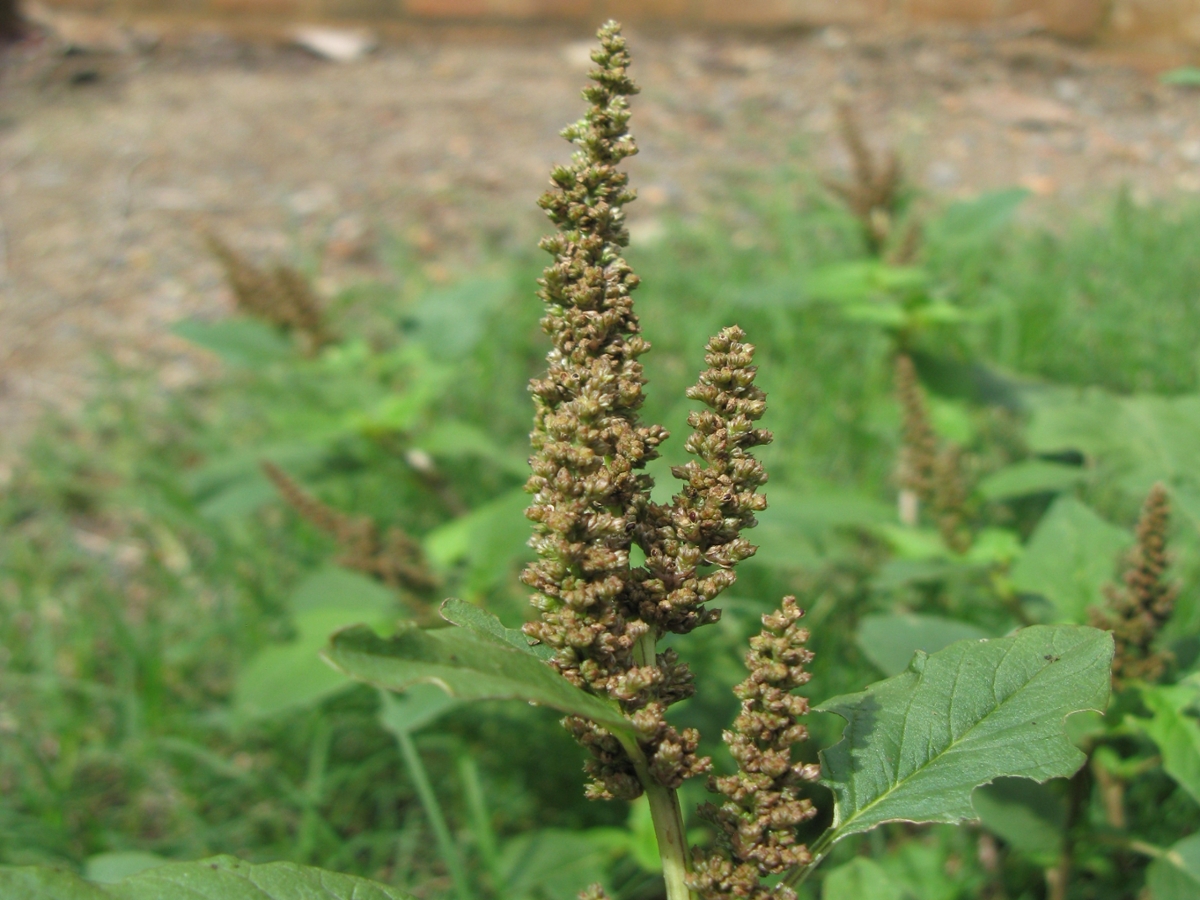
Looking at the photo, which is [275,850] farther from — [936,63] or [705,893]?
[936,63]

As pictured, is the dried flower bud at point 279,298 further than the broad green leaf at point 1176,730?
Yes

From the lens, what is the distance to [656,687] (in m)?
0.87

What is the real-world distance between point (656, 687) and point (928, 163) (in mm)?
4937

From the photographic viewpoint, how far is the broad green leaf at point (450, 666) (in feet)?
2.30

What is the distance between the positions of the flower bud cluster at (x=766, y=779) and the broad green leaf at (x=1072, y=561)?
928mm

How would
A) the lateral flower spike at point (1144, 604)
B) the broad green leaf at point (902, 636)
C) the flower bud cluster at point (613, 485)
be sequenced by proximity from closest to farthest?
1. the flower bud cluster at point (613, 485)
2. the lateral flower spike at point (1144, 604)
3. the broad green leaf at point (902, 636)

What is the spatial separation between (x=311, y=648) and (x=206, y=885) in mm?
1360

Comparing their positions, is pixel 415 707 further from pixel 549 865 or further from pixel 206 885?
pixel 206 885

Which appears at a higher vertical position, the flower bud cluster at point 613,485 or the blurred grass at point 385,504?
the flower bud cluster at point 613,485

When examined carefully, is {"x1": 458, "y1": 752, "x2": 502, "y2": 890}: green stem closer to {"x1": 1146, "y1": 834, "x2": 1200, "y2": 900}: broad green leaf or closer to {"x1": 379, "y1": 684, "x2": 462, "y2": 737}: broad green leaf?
{"x1": 379, "y1": 684, "x2": 462, "y2": 737}: broad green leaf

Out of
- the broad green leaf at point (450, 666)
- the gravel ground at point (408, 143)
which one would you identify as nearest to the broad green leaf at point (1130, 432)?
the broad green leaf at point (450, 666)

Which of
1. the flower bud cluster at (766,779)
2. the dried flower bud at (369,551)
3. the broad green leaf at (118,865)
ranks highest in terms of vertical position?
the flower bud cluster at (766,779)

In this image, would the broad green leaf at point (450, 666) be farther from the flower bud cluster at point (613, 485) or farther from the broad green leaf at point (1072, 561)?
the broad green leaf at point (1072, 561)

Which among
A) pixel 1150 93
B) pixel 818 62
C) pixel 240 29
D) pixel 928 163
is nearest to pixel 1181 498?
pixel 928 163
